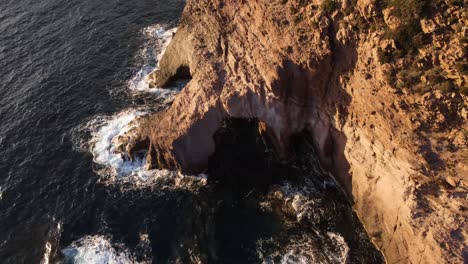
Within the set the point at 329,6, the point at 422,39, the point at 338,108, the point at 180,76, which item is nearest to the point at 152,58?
the point at 180,76

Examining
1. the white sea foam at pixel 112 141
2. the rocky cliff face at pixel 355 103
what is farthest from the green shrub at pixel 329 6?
the white sea foam at pixel 112 141

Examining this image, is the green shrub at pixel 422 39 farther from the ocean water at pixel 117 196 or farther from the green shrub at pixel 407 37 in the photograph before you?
the ocean water at pixel 117 196

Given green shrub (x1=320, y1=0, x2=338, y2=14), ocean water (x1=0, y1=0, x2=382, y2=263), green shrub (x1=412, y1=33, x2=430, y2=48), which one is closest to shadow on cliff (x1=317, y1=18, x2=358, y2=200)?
green shrub (x1=320, y1=0, x2=338, y2=14)

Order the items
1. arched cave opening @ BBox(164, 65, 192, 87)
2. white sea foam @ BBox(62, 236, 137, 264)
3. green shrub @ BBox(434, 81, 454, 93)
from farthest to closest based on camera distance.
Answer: arched cave opening @ BBox(164, 65, 192, 87)
white sea foam @ BBox(62, 236, 137, 264)
green shrub @ BBox(434, 81, 454, 93)

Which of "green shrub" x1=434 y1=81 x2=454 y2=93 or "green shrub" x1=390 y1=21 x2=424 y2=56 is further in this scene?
"green shrub" x1=390 y1=21 x2=424 y2=56

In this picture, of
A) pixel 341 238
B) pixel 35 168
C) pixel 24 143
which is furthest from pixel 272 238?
pixel 24 143

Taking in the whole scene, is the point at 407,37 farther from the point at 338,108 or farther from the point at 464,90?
the point at 338,108

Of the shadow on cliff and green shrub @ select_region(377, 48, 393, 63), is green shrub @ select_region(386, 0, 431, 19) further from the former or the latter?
the shadow on cliff
